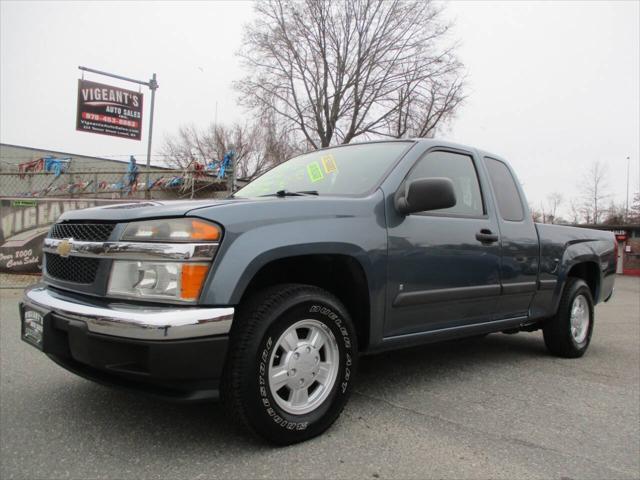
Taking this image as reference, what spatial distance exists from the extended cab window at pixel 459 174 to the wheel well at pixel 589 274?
188 centimetres

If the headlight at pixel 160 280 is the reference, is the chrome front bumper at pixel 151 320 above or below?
below

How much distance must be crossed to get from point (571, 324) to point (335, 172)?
283cm

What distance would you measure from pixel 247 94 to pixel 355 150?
73.8 ft

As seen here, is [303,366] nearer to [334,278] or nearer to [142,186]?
[334,278]

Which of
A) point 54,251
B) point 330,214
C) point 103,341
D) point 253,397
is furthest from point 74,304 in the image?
point 330,214

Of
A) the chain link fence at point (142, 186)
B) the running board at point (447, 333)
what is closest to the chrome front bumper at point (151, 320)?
the running board at point (447, 333)

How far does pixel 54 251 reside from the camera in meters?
2.74

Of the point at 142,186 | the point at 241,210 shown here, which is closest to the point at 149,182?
the point at 142,186

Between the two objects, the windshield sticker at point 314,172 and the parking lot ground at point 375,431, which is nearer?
the parking lot ground at point 375,431

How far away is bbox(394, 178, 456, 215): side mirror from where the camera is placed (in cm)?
281

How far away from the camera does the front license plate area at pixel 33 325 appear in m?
2.44

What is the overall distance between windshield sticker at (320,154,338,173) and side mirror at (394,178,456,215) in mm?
734

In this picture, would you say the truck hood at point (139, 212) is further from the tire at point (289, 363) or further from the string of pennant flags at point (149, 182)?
the string of pennant flags at point (149, 182)

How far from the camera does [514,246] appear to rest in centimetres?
384
